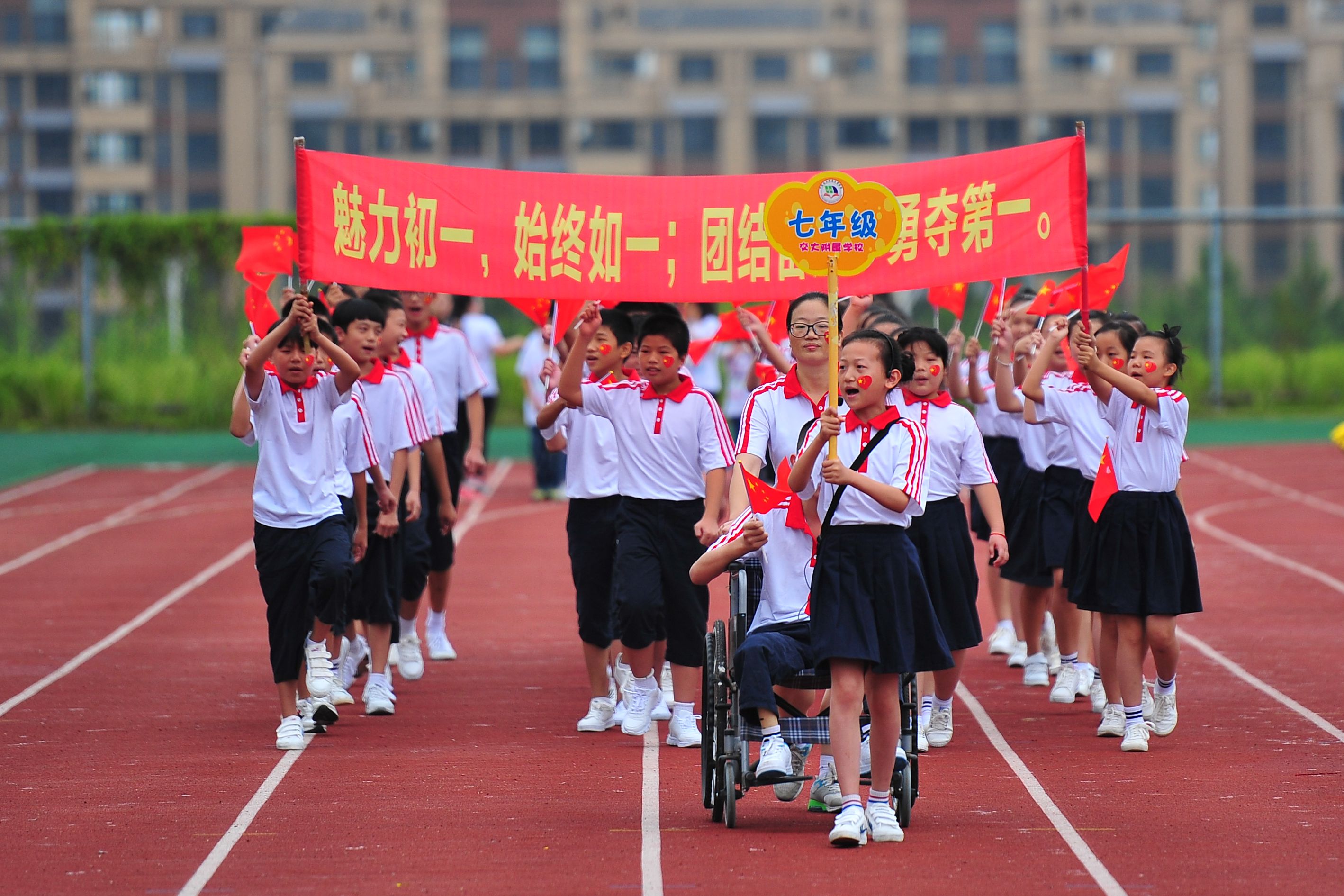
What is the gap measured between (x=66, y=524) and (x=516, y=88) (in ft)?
158

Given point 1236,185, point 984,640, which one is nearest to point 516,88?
point 1236,185

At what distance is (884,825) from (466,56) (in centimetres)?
5959

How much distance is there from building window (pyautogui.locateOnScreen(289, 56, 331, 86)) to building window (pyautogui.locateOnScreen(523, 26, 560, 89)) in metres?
6.75

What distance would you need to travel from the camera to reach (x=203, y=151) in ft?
211

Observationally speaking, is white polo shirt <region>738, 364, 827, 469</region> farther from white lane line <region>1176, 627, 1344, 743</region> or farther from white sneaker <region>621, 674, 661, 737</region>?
white lane line <region>1176, 627, 1344, 743</region>

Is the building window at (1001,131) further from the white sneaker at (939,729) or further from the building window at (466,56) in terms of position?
the white sneaker at (939,729)

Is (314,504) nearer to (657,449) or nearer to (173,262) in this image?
(657,449)

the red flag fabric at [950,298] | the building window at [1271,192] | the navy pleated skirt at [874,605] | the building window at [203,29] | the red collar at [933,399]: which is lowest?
the navy pleated skirt at [874,605]

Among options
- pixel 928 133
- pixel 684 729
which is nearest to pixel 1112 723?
pixel 684 729

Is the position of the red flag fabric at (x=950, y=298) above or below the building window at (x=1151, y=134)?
below

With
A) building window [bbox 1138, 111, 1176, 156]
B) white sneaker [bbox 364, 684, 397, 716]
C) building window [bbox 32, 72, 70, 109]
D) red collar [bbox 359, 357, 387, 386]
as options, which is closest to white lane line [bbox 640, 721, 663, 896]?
white sneaker [bbox 364, 684, 397, 716]

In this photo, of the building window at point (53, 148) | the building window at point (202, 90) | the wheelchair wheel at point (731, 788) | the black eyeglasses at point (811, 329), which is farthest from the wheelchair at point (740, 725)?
the building window at point (53, 148)

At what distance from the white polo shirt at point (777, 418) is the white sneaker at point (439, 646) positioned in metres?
3.62

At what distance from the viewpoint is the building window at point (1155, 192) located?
61000mm
